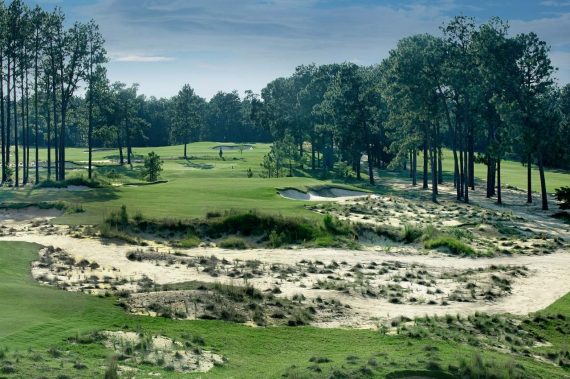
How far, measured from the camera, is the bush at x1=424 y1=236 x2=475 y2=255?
40.5m

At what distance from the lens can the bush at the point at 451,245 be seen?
4053 centimetres

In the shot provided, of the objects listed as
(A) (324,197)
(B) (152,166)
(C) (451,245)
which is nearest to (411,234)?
(C) (451,245)

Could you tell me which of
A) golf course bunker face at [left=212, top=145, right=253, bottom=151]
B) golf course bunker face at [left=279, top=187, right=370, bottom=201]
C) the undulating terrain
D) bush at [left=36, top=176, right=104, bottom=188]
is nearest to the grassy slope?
the undulating terrain

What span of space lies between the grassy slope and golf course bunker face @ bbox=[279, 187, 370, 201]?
122 ft

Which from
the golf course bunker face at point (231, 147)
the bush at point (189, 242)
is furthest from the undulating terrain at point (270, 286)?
the golf course bunker face at point (231, 147)

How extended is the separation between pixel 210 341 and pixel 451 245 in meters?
24.7

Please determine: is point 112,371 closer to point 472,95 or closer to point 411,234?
point 411,234

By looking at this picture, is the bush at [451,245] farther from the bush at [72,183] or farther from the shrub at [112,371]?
the bush at [72,183]

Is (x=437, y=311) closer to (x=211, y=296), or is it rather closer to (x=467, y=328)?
(x=467, y=328)

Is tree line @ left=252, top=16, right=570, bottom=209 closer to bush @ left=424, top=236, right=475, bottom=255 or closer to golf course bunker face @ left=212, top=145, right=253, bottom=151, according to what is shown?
bush @ left=424, top=236, right=475, bottom=255

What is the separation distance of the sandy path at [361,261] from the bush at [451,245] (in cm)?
142

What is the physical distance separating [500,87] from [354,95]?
24.6 meters

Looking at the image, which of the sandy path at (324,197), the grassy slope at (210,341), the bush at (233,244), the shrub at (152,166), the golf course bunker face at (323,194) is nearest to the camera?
the grassy slope at (210,341)

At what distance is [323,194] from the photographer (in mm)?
64375
